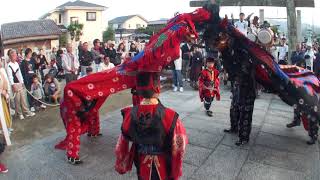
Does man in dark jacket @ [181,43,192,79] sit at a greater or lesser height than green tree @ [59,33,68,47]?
lesser

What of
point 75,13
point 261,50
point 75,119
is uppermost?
point 75,13

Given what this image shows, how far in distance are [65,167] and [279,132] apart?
4.10 metres

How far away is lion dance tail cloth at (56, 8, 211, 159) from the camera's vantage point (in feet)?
15.9

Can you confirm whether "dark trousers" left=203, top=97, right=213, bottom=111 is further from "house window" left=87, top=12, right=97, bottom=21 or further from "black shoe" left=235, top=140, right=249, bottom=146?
"house window" left=87, top=12, right=97, bottom=21

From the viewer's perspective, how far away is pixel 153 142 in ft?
10.7

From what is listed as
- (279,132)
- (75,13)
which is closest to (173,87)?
(279,132)

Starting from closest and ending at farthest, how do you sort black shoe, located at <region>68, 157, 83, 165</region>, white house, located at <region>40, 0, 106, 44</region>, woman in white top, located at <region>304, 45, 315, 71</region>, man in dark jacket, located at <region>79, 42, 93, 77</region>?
black shoe, located at <region>68, 157, 83, 165</region> → man in dark jacket, located at <region>79, 42, 93, 77</region> → woman in white top, located at <region>304, 45, 315, 71</region> → white house, located at <region>40, 0, 106, 44</region>

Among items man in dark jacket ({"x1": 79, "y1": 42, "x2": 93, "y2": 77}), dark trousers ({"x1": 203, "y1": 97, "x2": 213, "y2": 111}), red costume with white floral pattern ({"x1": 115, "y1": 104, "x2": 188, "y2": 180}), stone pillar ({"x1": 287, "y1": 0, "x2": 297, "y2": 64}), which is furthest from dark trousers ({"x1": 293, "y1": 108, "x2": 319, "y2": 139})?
man in dark jacket ({"x1": 79, "y1": 42, "x2": 93, "y2": 77})

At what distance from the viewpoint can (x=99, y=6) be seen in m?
40.6

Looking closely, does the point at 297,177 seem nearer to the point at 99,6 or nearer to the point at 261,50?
the point at 261,50

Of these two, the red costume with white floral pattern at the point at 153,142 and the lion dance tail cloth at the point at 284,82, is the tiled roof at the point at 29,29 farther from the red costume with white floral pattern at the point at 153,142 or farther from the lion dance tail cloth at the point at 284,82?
the red costume with white floral pattern at the point at 153,142

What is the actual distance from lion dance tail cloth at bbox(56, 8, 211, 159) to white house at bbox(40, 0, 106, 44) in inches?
1375

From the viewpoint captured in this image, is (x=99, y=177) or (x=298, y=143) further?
(x=298, y=143)

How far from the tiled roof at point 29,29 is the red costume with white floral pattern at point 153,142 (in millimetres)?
25684
